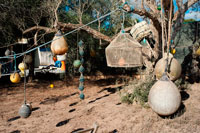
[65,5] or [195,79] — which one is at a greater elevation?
[65,5]

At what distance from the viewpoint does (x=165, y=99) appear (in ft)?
9.75

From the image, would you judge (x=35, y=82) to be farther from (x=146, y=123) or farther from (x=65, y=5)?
(x=146, y=123)

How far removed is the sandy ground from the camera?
13.6 feet

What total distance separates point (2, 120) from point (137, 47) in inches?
169

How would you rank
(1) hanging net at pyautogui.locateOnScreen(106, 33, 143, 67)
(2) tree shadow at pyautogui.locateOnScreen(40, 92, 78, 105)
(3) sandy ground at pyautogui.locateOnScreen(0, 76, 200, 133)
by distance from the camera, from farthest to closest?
(2) tree shadow at pyautogui.locateOnScreen(40, 92, 78, 105), (3) sandy ground at pyautogui.locateOnScreen(0, 76, 200, 133), (1) hanging net at pyautogui.locateOnScreen(106, 33, 143, 67)

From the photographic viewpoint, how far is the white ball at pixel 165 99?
297 cm

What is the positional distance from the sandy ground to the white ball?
114 cm

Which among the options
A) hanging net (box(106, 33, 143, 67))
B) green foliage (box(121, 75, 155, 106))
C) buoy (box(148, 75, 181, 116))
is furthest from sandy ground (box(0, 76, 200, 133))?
hanging net (box(106, 33, 143, 67))

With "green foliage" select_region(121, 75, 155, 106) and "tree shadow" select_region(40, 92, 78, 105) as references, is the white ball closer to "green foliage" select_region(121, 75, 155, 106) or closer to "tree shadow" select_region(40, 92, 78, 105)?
"green foliage" select_region(121, 75, 155, 106)

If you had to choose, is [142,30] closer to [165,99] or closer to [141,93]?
[141,93]

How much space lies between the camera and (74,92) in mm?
8227

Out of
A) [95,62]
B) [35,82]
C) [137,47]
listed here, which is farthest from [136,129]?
[95,62]

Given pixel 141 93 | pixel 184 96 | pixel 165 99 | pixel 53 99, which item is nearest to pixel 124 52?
pixel 165 99

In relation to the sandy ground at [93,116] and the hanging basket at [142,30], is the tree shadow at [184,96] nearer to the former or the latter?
the sandy ground at [93,116]
